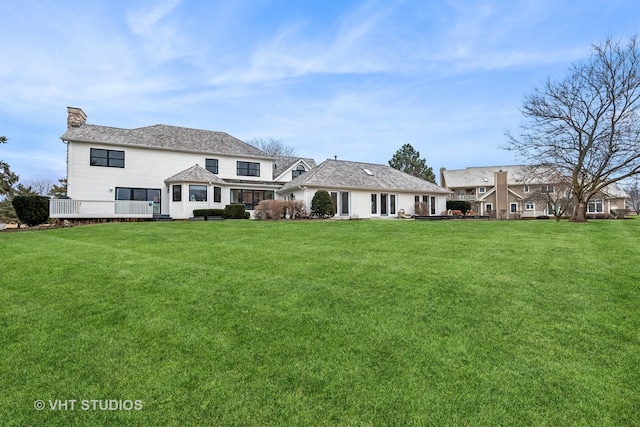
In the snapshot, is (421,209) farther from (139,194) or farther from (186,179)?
(139,194)

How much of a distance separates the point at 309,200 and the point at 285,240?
40.8 ft

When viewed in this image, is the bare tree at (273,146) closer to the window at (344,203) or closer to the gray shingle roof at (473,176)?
the gray shingle roof at (473,176)

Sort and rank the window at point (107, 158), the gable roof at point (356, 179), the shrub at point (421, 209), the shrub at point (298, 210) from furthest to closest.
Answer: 1. the shrub at point (421, 209)
2. the gable roof at point (356, 179)
3. the window at point (107, 158)
4. the shrub at point (298, 210)

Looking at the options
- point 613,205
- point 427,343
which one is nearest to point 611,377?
point 427,343

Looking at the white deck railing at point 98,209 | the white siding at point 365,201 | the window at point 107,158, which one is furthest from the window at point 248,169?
the window at point 107,158

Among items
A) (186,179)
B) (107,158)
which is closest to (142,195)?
(107,158)

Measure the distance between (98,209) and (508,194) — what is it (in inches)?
1791

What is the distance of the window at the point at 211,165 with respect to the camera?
86.1ft

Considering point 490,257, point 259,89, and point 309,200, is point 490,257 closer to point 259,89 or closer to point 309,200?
point 309,200

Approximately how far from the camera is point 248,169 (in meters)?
27.9

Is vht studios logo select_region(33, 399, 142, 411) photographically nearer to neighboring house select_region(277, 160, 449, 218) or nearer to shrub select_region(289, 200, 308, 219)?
shrub select_region(289, 200, 308, 219)

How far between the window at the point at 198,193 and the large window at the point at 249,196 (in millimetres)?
2609

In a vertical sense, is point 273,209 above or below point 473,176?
below

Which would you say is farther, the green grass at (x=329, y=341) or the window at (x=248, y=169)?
the window at (x=248, y=169)
